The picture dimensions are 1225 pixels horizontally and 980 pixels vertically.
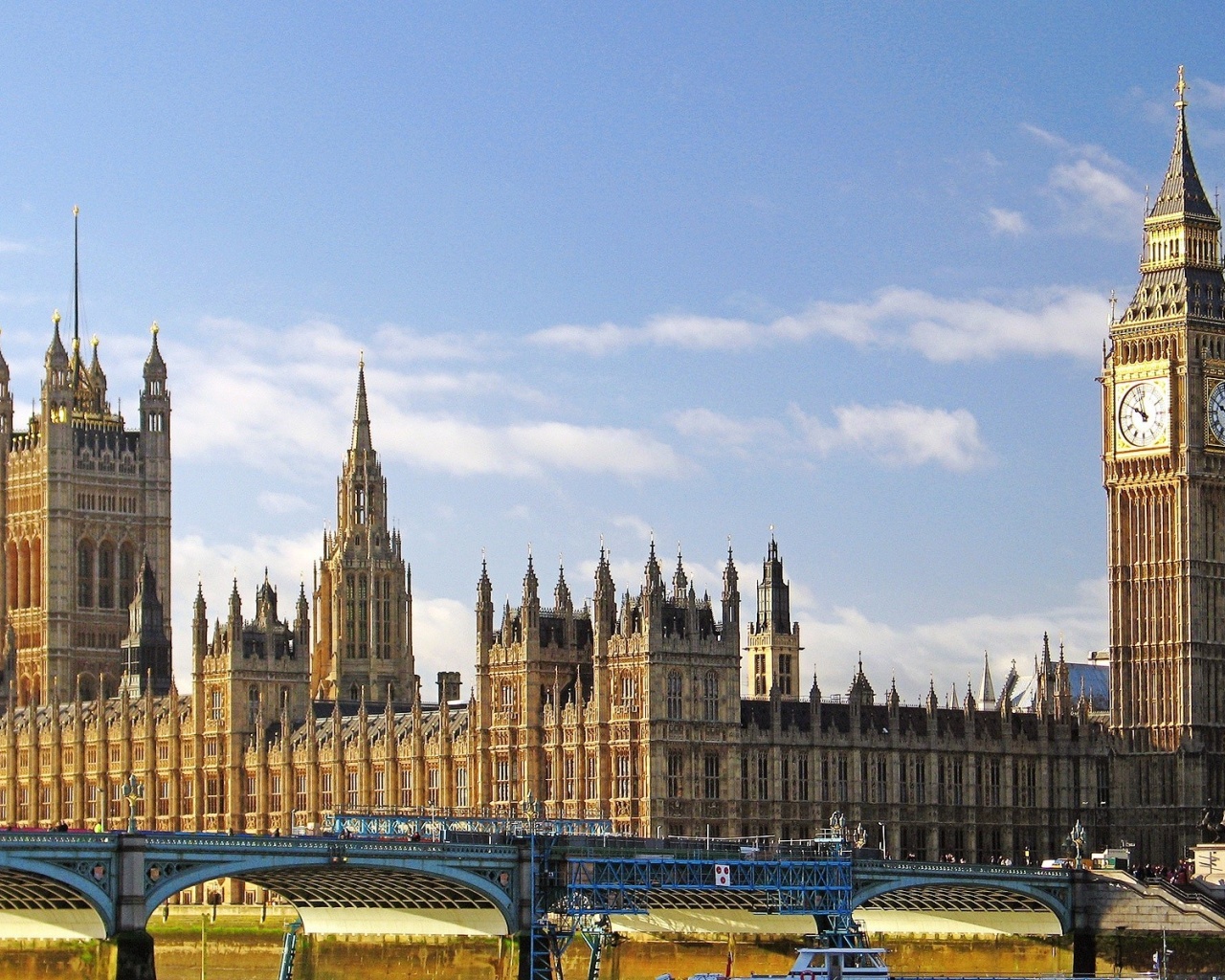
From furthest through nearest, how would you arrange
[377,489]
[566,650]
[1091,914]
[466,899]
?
[377,489] < [566,650] < [1091,914] < [466,899]

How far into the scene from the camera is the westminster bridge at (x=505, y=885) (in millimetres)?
92562

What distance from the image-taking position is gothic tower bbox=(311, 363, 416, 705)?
17462 centimetres

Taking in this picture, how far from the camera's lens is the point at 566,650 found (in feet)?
452

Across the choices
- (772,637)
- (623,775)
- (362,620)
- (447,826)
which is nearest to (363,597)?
(362,620)

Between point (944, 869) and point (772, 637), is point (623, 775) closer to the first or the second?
point (944, 869)

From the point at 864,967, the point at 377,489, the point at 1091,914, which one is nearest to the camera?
the point at 864,967

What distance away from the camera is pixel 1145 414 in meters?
142

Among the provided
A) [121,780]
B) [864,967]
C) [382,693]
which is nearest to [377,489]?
[382,693]

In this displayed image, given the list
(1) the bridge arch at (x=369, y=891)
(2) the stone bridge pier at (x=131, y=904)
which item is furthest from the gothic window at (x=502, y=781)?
(2) the stone bridge pier at (x=131, y=904)

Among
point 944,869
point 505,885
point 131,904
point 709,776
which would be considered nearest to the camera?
point 131,904

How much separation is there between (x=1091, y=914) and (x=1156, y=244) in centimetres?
4130

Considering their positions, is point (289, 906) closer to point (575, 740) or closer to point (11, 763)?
point (575, 740)

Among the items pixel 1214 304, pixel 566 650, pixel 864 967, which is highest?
pixel 1214 304

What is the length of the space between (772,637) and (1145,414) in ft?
102
